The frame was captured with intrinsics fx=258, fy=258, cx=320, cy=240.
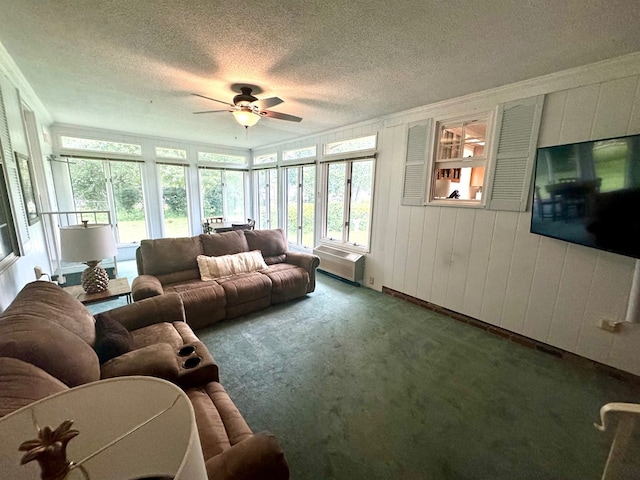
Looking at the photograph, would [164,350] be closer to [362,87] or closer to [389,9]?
[389,9]

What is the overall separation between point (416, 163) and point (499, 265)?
1551mm

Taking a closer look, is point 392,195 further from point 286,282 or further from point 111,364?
point 111,364

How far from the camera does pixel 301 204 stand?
5441 mm

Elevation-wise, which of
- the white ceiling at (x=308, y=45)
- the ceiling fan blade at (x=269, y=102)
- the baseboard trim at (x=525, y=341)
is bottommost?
the baseboard trim at (x=525, y=341)

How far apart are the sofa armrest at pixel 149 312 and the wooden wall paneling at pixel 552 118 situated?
3649mm

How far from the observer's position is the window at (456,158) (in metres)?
2.97

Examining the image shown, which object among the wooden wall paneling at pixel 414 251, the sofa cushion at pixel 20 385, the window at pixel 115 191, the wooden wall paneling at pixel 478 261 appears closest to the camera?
the sofa cushion at pixel 20 385

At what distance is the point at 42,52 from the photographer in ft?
6.98

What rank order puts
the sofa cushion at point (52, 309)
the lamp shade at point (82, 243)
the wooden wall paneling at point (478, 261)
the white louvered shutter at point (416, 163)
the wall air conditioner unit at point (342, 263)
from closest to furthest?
the sofa cushion at point (52, 309), the lamp shade at point (82, 243), the wooden wall paneling at point (478, 261), the white louvered shutter at point (416, 163), the wall air conditioner unit at point (342, 263)

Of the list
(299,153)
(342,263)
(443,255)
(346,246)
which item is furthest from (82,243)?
(299,153)

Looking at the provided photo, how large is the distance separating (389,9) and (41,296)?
260 centimetres

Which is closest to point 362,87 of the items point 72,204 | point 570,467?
point 570,467

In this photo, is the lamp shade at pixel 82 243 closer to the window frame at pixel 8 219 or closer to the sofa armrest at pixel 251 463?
the window frame at pixel 8 219

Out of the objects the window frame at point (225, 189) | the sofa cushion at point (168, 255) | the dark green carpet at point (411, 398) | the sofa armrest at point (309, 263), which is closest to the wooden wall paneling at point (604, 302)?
the dark green carpet at point (411, 398)
